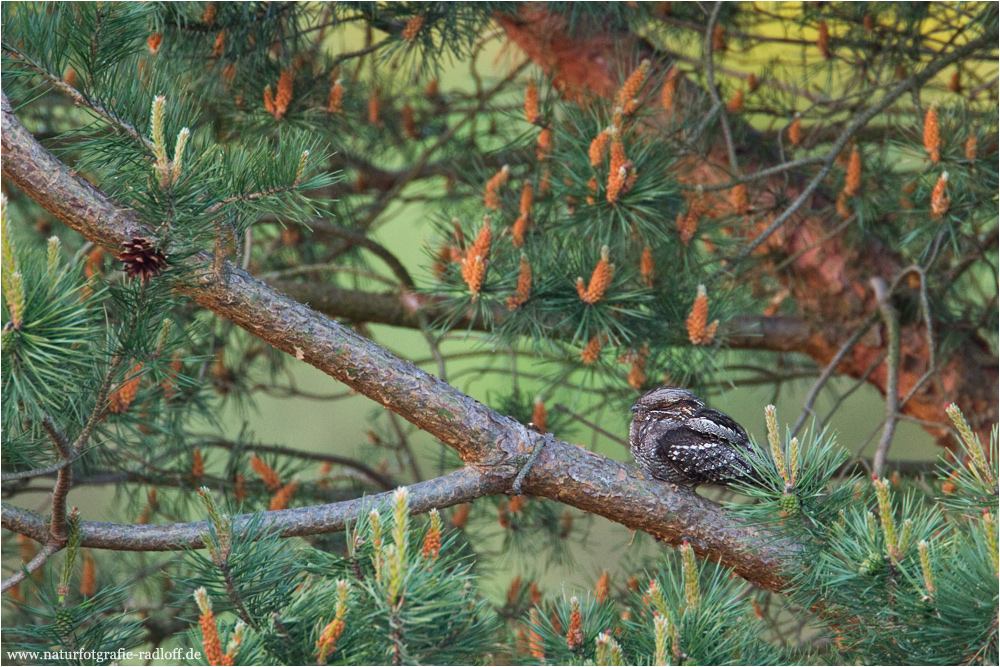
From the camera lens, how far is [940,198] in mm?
1120

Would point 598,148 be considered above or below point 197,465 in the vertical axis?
above

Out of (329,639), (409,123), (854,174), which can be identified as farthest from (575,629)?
(409,123)

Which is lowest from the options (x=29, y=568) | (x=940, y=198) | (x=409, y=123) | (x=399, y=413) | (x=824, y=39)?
(x=29, y=568)

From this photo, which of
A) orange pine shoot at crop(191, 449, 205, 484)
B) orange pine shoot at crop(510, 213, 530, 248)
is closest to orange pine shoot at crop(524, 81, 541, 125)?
orange pine shoot at crop(510, 213, 530, 248)

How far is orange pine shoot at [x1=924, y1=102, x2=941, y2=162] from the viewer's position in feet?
3.68

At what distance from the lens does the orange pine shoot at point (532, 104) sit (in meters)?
1.20

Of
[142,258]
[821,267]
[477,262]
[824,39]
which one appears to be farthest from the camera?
[821,267]

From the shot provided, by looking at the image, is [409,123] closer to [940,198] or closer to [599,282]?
[599,282]

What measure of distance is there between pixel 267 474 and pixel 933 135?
1.10m

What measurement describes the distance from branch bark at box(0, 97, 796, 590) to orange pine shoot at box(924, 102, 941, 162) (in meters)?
0.65

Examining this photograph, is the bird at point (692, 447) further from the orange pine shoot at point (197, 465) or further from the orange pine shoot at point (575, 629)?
the orange pine shoot at point (197, 465)

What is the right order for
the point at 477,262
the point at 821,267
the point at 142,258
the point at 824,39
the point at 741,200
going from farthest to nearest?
the point at 821,267 → the point at 824,39 → the point at 741,200 → the point at 477,262 → the point at 142,258

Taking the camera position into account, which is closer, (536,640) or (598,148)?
(536,640)

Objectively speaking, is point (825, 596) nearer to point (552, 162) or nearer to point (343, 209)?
point (552, 162)
